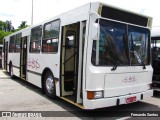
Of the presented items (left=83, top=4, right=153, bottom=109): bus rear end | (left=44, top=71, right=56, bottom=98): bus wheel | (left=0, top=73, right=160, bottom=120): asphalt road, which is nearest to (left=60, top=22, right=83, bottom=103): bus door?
(left=0, top=73, right=160, bottom=120): asphalt road

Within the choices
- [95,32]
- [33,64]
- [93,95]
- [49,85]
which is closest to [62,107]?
[49,85]

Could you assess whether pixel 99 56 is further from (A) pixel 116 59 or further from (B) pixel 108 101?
(B) pixel 108 101

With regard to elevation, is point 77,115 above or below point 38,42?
below

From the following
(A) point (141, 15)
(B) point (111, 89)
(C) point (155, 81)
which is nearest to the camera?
(B) point (111, 89)

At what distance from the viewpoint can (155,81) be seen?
28.5 ft

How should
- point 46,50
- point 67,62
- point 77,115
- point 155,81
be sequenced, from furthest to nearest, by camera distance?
point 155,81 < point 46,50 < point 67,62 < point 77,115

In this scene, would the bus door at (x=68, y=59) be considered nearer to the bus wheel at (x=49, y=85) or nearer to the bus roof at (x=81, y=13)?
the bus roof at (x=81, y=13)

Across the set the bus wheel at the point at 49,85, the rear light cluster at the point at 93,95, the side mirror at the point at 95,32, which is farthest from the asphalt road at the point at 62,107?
the side mirror at the point at 95,32

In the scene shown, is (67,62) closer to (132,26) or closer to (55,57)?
(55,57)

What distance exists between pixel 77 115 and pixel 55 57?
208 cm

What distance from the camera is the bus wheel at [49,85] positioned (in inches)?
297

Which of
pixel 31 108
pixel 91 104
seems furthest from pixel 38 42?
pixel 91 104

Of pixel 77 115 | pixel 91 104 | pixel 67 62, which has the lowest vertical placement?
pixel 77 115

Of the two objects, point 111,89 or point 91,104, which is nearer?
point 91,104
